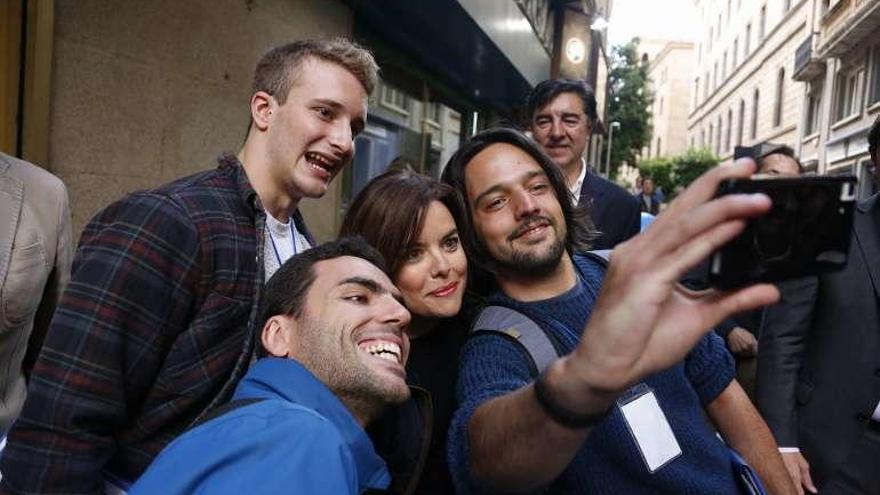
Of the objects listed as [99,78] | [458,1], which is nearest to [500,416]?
[99,78]

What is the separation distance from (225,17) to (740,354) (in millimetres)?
3509

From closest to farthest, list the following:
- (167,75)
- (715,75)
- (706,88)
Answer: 1. (167,75)
2. (715,75)
3. (706,88)

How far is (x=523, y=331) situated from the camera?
1.81m

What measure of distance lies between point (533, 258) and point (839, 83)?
25.4 m

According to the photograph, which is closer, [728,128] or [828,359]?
[828,359]

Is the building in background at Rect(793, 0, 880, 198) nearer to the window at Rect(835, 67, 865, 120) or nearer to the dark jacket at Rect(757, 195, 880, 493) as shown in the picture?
the window at Rect(835, 67, 865, 120)

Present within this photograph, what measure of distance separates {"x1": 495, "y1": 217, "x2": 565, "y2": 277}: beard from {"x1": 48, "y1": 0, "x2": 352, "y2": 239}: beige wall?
7.42 feet

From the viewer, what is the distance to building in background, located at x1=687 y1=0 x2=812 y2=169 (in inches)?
1173

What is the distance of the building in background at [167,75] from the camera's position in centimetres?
308

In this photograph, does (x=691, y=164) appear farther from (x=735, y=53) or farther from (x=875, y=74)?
(x=875, y=74)

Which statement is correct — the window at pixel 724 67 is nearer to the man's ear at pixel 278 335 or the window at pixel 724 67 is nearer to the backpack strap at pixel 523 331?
the backpack strap at pixel 523 331

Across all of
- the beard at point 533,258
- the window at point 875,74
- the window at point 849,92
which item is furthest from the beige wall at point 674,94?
the beard at point 533,258

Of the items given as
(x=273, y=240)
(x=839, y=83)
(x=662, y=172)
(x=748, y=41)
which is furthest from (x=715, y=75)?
(x=273, y=240)

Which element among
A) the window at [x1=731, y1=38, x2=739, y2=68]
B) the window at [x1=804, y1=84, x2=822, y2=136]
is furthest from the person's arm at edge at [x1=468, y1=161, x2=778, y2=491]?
the window at [x1=731, y1=38, x2=739, y2=68]
